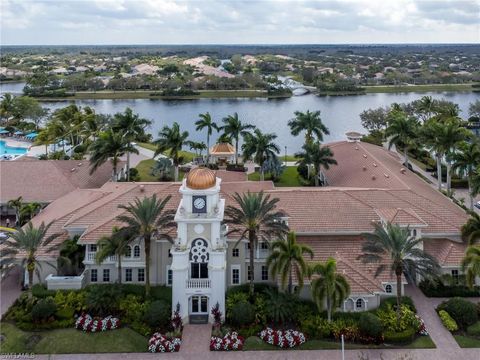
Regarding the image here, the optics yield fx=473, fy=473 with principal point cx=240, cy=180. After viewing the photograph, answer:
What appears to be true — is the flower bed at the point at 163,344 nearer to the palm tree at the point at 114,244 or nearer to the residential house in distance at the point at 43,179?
the palm tree at the point at 114,244

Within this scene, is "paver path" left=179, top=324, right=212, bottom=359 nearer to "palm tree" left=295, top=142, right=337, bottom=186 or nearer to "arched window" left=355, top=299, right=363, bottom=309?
"arched window" left=355, top=299, right=363, bottom=309

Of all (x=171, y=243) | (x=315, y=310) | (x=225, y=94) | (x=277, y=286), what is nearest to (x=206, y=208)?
(x=171, y=243)

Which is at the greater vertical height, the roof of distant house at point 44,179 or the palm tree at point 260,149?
the palm tree at point 260,149

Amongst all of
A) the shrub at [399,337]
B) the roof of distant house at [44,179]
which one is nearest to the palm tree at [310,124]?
the roof of distant house at [44,179]

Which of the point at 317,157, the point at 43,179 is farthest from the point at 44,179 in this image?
the point at 317,157

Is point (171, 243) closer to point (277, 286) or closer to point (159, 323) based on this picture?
point (159, 323)

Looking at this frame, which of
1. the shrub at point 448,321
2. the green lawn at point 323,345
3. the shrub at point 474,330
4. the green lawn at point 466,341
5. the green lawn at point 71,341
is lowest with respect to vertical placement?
the green lawn at point 71,341
